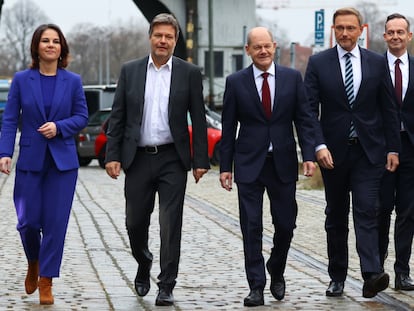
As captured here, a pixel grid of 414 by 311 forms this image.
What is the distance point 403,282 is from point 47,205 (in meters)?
2.57

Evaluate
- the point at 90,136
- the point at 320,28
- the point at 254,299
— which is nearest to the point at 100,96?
the point at 90,136

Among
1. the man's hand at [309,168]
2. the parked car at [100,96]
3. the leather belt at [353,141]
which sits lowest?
the parked car at [100,96]

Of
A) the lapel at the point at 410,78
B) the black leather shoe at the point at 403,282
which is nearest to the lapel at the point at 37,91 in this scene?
the lapel at the point at 410,78

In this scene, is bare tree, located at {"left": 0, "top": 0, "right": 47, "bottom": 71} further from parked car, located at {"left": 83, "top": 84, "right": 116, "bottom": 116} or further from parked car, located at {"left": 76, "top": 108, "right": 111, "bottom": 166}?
parked car, located at {"left": 76, "top": 108, "right": 111, "bottom": 166}

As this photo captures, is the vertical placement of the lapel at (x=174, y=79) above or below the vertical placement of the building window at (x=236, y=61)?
above

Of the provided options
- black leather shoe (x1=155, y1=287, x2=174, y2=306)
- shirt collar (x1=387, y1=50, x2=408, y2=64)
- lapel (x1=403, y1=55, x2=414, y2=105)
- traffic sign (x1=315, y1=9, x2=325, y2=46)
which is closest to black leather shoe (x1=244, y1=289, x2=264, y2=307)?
black leather shoe (x1=155, y1=287, x2=174, y2=306)

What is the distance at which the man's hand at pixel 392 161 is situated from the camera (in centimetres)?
934

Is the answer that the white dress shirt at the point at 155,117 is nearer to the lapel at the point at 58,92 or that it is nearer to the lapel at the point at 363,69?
the lapel at the point at 58,92

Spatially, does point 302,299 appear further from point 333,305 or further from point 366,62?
point 366,62

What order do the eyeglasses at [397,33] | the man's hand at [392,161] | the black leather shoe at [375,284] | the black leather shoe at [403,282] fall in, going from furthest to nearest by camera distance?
the eyeglasses at [397,33], the black leather shoe at [403,282], the man's hand at [392,161], the black leather shoe at [375,284]

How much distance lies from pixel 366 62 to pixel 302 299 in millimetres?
1645

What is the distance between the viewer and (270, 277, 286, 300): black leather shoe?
356 inches

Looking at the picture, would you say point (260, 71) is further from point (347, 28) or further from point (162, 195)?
point (162, 195)

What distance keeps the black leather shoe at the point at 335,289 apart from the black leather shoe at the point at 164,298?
3.67 ft
